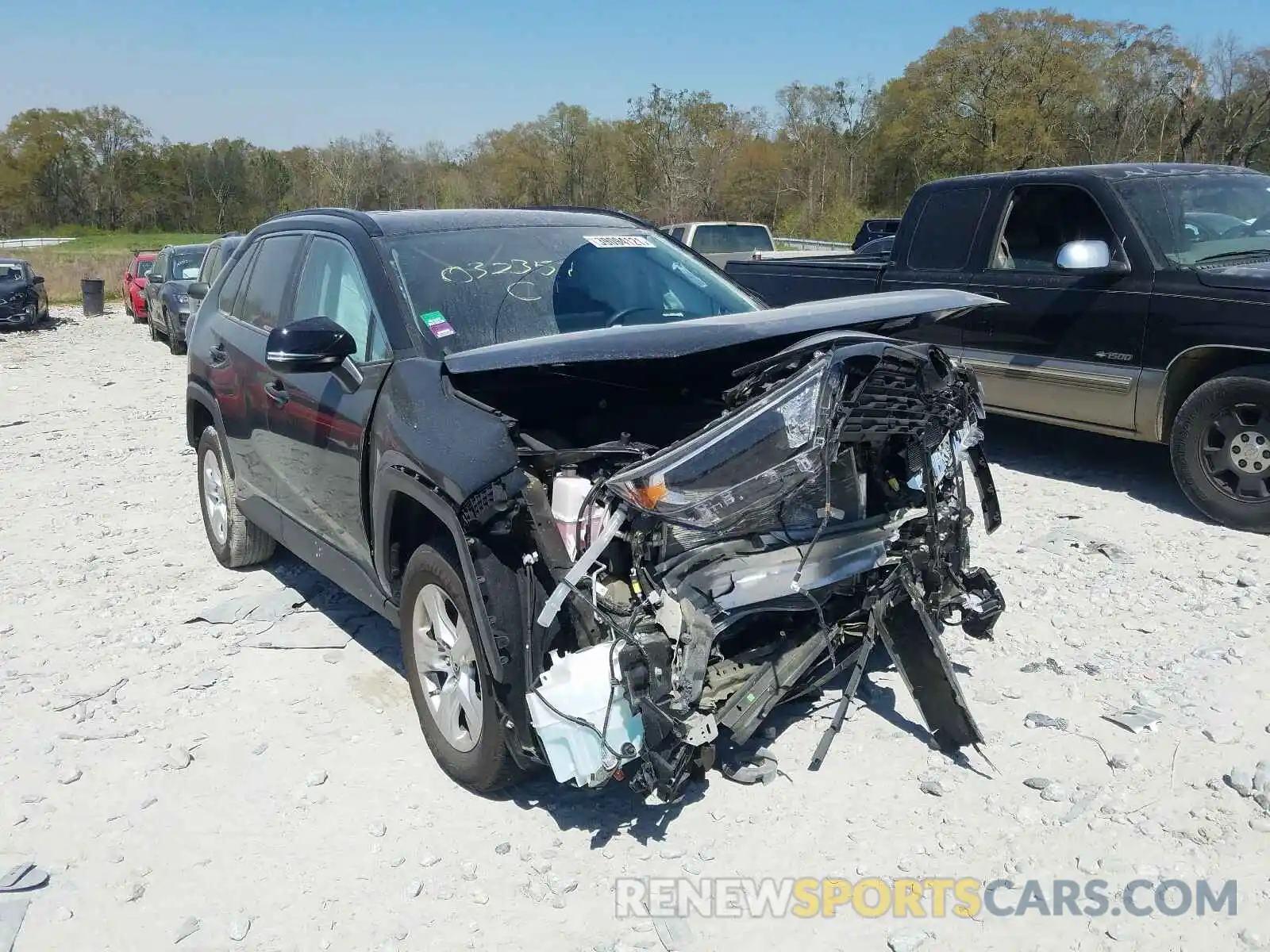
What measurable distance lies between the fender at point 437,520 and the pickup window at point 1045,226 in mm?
4724

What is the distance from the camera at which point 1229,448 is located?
5723 mm

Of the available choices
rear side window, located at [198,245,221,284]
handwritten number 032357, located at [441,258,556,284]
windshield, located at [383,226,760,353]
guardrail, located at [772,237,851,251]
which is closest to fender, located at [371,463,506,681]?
windshield, located at [383,226,760,353]

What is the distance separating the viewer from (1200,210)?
21.4 feet

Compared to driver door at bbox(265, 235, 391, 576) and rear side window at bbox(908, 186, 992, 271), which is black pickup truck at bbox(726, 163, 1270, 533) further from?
driver door at bbox(265, 235, 391, 576)

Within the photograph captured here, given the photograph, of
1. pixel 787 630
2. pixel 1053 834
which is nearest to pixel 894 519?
pixel 787 630

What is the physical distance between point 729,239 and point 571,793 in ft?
51.7

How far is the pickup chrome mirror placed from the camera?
6.11 m

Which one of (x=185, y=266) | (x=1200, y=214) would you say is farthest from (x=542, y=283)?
(x=185, y=266)

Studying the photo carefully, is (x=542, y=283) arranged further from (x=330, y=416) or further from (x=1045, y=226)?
(x=1045, y=226)

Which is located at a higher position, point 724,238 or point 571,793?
point 724,238

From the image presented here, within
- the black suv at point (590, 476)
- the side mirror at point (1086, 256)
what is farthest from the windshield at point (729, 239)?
the black suv at point (590, 476)

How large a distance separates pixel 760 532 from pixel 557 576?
A: 0.65 m

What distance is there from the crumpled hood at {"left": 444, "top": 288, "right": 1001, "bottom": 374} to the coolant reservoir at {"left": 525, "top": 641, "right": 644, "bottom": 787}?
89 cm

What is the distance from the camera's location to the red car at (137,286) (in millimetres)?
22438
